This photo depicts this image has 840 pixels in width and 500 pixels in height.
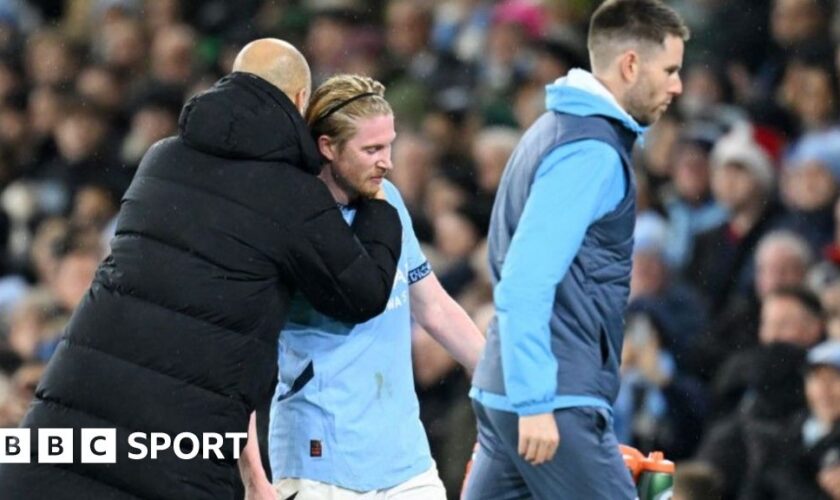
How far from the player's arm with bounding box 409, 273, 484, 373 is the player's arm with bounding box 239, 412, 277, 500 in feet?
2.07

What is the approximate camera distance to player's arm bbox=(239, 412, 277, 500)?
466cm

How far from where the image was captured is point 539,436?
4.58 m

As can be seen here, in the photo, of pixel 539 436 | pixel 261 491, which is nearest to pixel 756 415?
pixel 539 436

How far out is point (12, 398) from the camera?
28.9ft

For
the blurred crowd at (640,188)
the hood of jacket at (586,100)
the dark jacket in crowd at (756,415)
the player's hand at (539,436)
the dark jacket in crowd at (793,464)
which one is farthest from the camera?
the blurred crowd at (640,188)

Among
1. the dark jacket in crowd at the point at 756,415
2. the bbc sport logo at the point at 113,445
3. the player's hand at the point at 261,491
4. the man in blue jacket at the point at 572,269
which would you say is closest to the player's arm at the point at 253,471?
the player's hand at the point at 261,491

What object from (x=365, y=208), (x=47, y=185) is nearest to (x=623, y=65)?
(x=365, y=208)

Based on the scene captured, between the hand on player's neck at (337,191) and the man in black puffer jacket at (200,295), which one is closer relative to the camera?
the man in black puffer jacket at (200,295)

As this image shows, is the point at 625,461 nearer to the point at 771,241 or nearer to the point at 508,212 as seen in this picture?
the point at 508,212

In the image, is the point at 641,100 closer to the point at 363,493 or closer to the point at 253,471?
the point at 363,493

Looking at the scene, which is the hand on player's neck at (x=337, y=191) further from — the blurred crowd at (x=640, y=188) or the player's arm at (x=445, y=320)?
the blurred crowd at (x=640, y=188)

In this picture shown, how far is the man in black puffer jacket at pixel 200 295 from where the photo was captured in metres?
4.50

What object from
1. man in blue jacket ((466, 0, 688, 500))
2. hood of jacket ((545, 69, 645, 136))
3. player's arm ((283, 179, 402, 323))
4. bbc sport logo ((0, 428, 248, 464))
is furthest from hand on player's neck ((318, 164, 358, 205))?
bbc sport logo ((0, 428, 248, 464))

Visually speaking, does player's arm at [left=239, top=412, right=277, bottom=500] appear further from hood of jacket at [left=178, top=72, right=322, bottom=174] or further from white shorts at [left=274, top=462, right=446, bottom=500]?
hood of jacket at [left=178, top=72, right=322, bottom=174]
